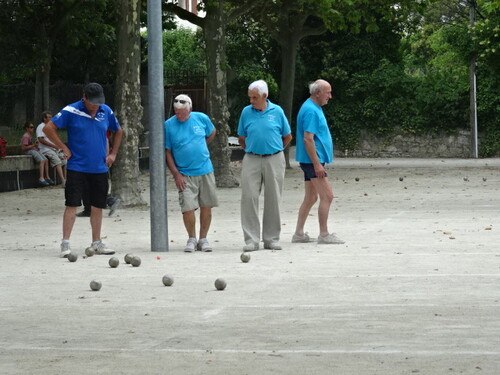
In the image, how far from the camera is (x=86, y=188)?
13.1 metres

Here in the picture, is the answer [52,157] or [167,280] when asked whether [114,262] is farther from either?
[52,157]

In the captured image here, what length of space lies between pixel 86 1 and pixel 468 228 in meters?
22.2

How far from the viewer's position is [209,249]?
13.3 m

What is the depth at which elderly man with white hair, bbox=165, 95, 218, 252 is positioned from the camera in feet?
43.6

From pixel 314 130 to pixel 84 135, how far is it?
2688mm

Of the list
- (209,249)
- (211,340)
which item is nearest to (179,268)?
(209,249)

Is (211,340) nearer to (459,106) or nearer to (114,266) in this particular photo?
(114,266)

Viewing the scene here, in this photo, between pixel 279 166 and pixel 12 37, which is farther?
pixel 12 37

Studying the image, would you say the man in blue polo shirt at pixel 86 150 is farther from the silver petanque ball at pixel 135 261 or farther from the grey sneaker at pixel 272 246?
the grey sneaker at pixel 272 246

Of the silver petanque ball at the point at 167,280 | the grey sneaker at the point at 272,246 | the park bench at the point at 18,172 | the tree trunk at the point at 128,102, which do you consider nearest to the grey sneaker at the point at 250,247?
the grey sneaker at the point at 272,246

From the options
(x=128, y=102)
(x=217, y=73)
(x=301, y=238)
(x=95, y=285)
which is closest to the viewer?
(x=95, y=285)

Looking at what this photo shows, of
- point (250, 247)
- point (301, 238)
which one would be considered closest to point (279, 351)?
point (250, 247)

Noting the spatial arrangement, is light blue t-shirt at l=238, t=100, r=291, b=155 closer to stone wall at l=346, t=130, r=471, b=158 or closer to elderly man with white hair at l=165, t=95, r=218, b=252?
elderly man with white hair at l=165, t=95, r=218, b=252

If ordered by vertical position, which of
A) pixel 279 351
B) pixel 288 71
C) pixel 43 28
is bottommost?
pixel 279 351
